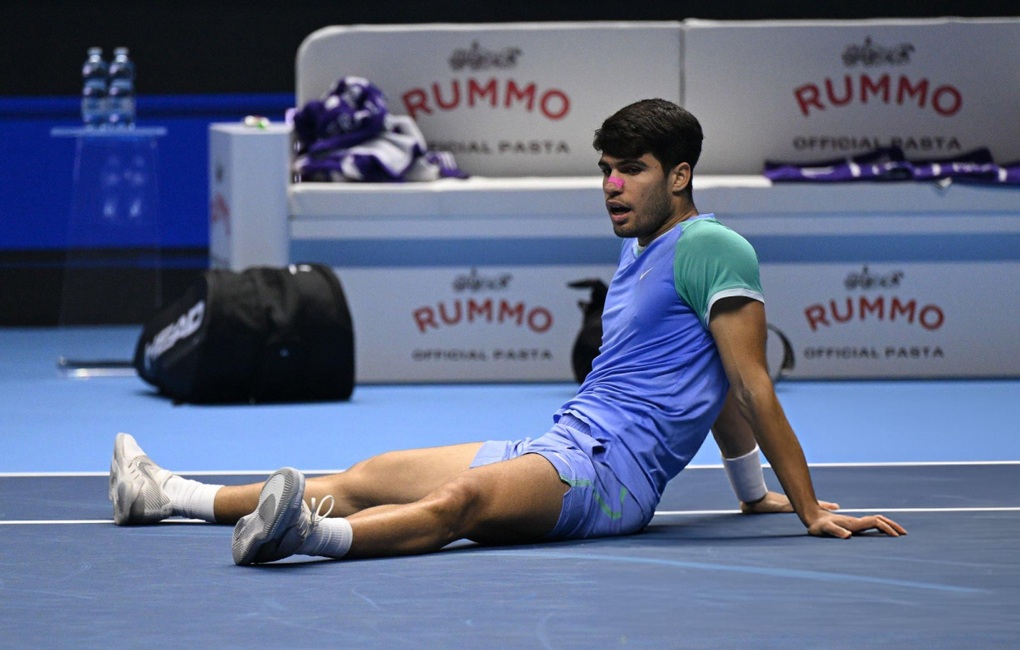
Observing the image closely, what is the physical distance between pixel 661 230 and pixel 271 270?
294cm

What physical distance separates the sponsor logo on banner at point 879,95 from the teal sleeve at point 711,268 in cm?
399

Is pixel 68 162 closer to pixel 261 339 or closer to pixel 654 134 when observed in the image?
pixel 261 339

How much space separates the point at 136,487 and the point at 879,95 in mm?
4594

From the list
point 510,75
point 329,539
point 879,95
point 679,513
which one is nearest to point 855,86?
point 879,95

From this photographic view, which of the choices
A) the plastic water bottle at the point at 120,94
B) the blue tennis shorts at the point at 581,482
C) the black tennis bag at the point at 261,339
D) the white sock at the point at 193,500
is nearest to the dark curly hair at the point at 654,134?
the blue tennis shorts at the point at 581,482

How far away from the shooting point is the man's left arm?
3207 millimetres

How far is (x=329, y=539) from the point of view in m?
3.07

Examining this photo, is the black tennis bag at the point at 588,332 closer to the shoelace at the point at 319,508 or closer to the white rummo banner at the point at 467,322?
the white rummo banner at the point at 467,322

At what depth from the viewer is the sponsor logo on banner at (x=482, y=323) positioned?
6711 mm

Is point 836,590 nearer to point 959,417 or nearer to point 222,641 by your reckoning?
point 222,641

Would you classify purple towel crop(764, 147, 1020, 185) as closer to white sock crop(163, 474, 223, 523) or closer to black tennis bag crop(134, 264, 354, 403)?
black tennis bag crop(134, 264, 354, 403)

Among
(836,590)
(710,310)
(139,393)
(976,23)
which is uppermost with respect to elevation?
(976,23)

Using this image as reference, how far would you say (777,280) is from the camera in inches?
265

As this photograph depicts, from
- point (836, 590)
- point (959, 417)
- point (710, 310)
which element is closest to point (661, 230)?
point (710, 310)
